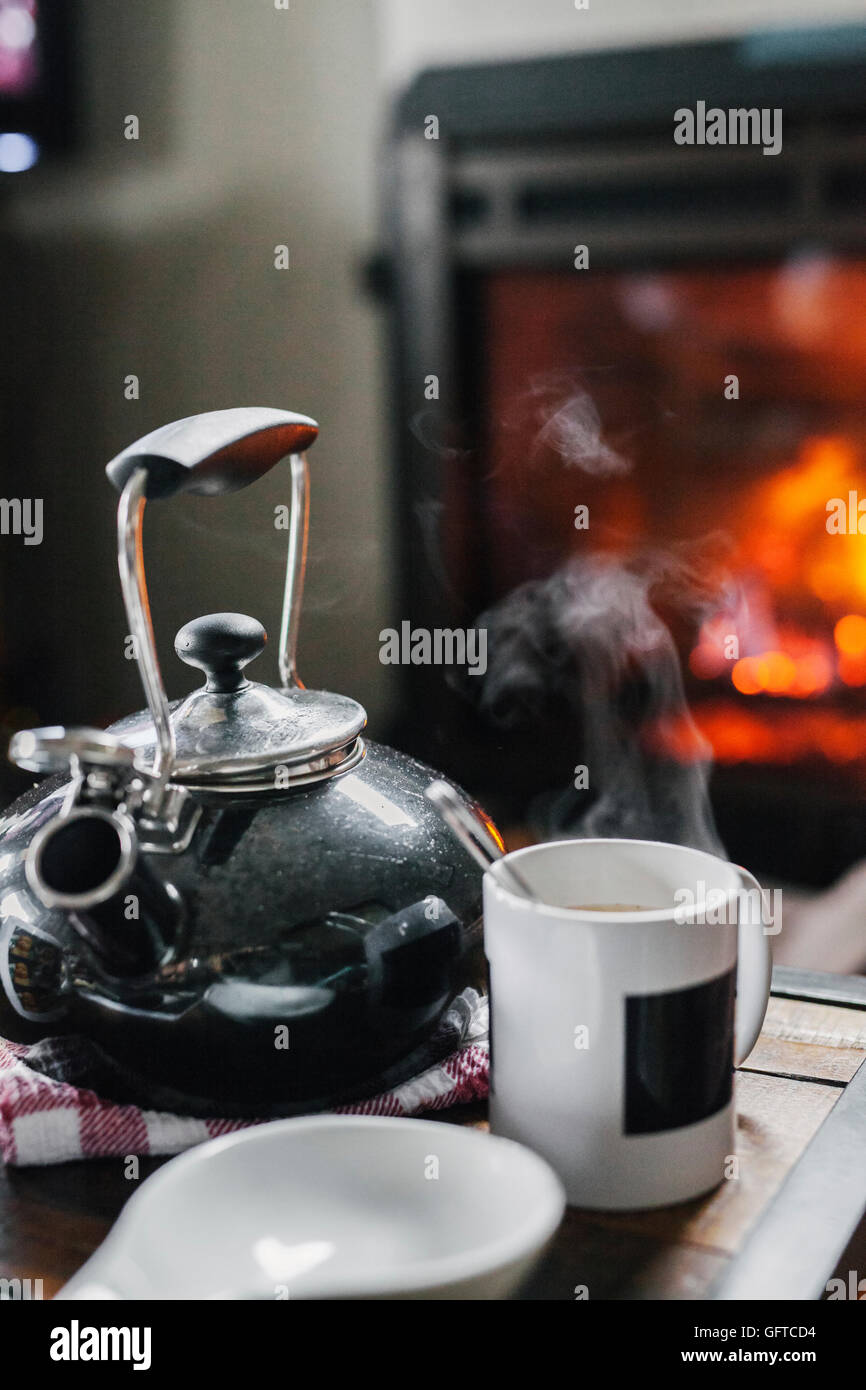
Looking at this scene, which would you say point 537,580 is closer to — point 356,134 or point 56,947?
point 356,134

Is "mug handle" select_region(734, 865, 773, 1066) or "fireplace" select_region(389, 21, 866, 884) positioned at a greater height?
"fireplace" select_region(389, 21, 866, 884)

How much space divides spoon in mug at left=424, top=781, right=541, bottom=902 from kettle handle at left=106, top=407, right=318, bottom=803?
0.43 feet

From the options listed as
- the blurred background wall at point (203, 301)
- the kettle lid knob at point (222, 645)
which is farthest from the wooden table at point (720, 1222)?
the blurred background wall at point (203, 301)

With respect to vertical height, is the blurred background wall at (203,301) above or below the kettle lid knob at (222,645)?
above

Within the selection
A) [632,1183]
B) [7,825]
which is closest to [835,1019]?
[632,1183]

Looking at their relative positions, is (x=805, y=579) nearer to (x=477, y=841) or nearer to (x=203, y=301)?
(x=203, y=301)

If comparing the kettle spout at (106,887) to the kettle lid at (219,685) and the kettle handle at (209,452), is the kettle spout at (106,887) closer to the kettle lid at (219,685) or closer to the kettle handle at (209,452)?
the kettle lid at (219,685)

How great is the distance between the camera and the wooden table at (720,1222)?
20.7 inches

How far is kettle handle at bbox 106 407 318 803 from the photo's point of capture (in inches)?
22.9

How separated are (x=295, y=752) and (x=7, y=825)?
16 centimetres

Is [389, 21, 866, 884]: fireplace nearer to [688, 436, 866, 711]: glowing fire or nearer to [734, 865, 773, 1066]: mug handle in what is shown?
[688, 436, 866, 711]: glowing fire

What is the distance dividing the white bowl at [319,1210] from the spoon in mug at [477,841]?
0.12 meters

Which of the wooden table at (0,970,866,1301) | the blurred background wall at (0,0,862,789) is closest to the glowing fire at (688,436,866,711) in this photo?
the blurred background wall at (0,0,862,789)

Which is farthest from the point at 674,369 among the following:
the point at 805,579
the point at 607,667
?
the point at 607,667
